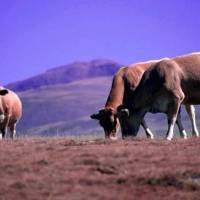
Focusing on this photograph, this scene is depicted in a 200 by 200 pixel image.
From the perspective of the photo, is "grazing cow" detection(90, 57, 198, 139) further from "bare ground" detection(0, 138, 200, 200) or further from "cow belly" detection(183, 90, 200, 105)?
"bare ground" detection(0, 138, 200, 200)

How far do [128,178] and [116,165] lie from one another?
43.0 inches

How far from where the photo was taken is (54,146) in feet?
57.1

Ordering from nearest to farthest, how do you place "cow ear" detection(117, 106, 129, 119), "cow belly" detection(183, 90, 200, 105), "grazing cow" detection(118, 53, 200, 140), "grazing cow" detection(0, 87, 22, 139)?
"grazing cow" detection(118, 53, 200, 140)
"cow belly" detection(183, 90, 200, 105)
"cow ear" detection(117, 106, 129, 119)
"grazing cow" detection(0, 87, 22, 139)

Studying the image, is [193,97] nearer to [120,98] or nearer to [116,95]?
[120,98]

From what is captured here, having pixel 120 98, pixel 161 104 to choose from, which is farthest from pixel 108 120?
pixel 161 104

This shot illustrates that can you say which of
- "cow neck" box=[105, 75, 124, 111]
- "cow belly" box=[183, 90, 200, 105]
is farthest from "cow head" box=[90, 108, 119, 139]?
"cow belly" box=[183, 90, 200, 105]

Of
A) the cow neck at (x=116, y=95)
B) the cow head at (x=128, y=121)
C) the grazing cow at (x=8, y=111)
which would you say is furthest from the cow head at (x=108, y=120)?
the grazing cow at (x=8, y=111)

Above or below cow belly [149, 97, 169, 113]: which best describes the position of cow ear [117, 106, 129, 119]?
below

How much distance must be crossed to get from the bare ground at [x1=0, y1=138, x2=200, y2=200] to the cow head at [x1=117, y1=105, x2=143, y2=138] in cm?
628

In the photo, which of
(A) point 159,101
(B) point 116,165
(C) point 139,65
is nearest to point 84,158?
(B) point 116,165

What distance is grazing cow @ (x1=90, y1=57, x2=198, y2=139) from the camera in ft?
79.6

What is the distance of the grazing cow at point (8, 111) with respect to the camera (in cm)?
2920

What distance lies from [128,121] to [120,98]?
6.59 feet

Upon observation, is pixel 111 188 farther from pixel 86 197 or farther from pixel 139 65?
pixel 139 65
